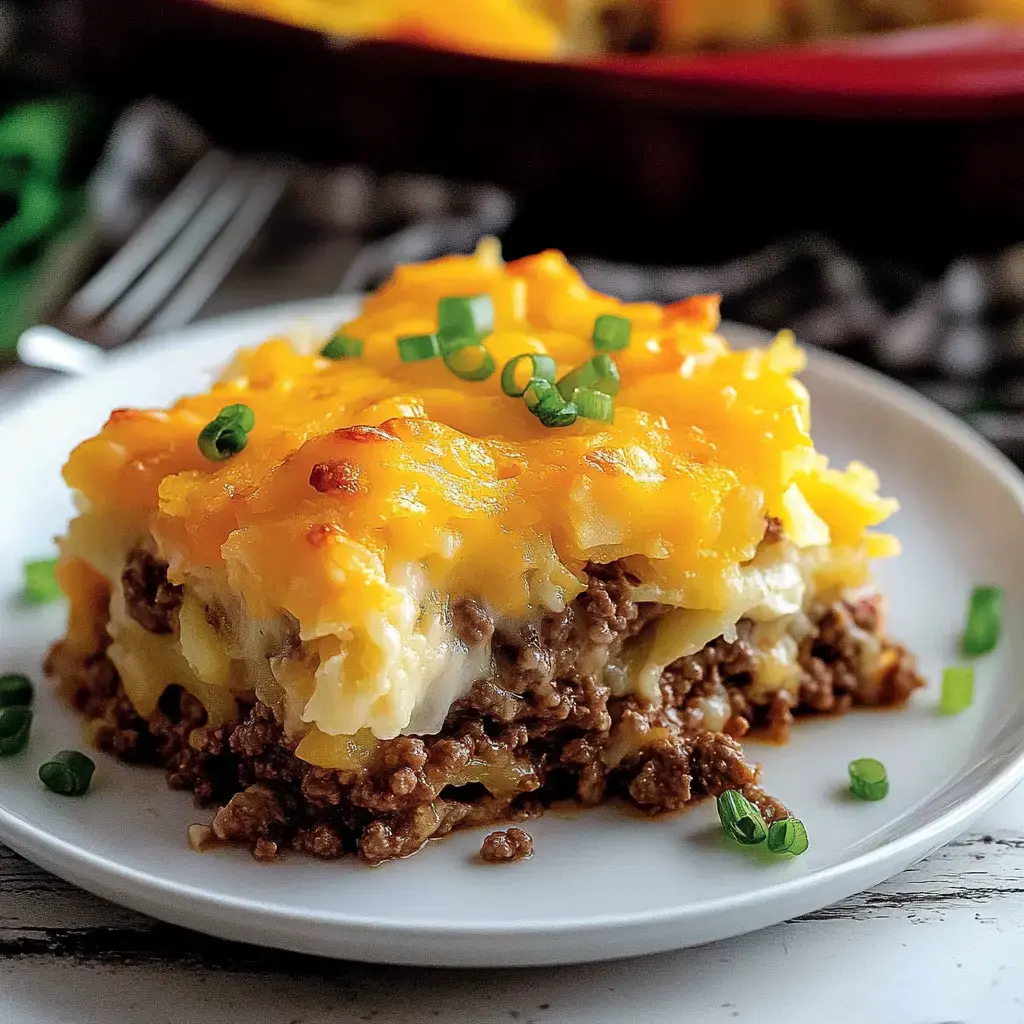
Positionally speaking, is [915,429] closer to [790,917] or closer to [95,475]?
[790,917]

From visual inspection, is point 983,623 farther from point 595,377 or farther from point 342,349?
point 342,349

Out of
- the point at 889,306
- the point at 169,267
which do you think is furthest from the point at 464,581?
the point at 169,267

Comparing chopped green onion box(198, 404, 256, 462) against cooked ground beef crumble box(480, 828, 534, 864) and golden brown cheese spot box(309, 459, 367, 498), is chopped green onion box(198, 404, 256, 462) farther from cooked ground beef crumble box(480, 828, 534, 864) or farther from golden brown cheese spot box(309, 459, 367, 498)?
cooked ground beef crumble box(480, 828, 534, 864)

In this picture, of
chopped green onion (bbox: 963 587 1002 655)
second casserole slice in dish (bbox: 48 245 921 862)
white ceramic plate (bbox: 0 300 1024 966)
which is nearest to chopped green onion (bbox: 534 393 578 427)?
second casserole slice in dish (bbox: 48 245 921 862)

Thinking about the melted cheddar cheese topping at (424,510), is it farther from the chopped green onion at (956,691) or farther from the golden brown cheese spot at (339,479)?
the chopped green onion at (956,691)

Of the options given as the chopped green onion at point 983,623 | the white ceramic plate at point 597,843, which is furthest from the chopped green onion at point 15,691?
the chopped green onion at point 983,623

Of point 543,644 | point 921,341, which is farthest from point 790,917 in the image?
point 921,341
